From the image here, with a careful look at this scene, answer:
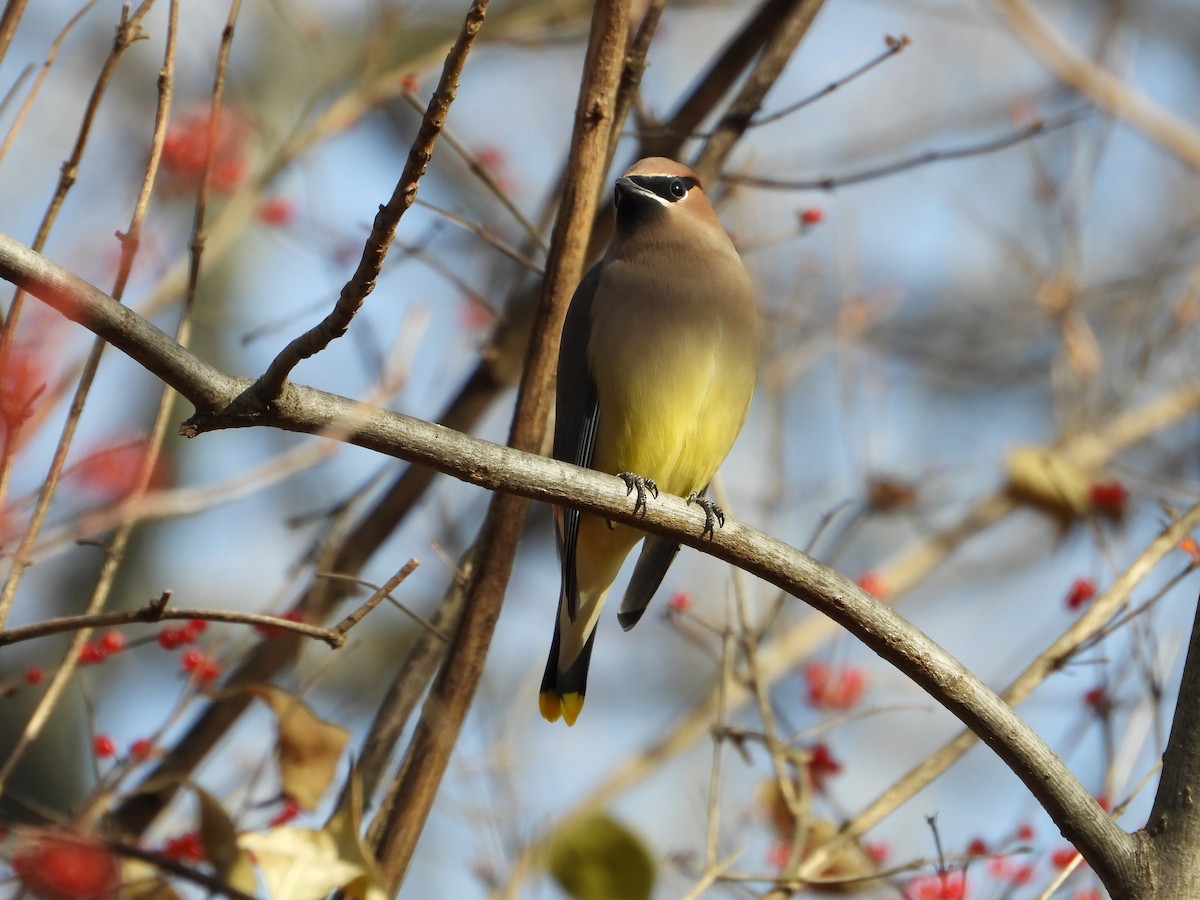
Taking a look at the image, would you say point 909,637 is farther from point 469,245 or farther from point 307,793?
point 469,245

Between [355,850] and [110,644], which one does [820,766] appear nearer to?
[355,850]

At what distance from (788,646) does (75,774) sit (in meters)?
3.02

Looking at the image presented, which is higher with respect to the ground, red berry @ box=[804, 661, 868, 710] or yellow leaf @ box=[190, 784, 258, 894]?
red berry @ box=[804, 661, 868, 710]

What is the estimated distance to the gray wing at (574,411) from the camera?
3998 mm

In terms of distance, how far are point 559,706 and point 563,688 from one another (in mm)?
51

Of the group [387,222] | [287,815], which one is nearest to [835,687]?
[287,815]

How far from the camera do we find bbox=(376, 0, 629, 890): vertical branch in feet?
11.1

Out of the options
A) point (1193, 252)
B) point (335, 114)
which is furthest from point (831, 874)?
point (1193, 252)

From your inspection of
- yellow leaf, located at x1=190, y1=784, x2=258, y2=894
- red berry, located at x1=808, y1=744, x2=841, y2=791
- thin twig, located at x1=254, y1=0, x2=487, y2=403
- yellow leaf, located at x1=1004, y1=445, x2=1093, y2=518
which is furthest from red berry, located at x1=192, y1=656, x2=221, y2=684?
yellow leaf, located at x1=1004, y1=445, x2=1093, y2=518

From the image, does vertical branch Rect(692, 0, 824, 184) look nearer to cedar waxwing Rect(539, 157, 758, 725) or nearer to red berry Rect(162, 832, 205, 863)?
cedar waxwing Rect(539, 157, 758, 725)

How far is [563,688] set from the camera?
3947mm

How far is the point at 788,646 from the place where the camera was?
17.9 ft

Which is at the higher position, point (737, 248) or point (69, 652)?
point (737, 248)

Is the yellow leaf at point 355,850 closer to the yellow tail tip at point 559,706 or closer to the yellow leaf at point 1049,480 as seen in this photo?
the yellow tail tip at point 559,706
